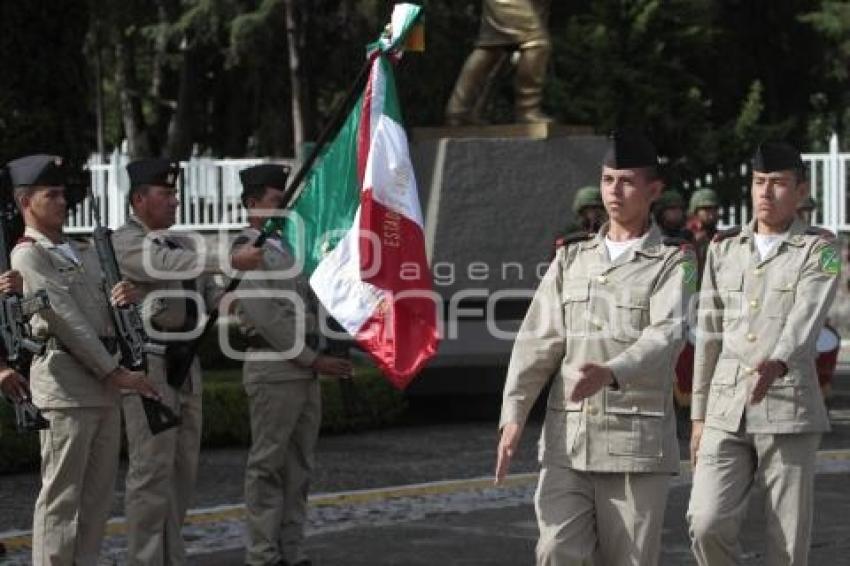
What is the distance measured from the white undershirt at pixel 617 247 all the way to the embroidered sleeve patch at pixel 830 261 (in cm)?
95

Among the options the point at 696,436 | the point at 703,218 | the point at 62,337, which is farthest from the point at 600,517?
the point at 703,218

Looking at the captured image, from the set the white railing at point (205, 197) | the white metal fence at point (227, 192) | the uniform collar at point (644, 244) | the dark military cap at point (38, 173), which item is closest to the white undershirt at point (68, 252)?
the dark military cap at point (38, 173)

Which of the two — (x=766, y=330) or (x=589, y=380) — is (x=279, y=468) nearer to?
(x=766, y=330)

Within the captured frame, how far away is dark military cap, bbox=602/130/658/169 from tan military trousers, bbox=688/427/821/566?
1143mm

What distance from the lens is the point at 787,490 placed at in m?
6.99

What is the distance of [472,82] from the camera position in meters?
15.6

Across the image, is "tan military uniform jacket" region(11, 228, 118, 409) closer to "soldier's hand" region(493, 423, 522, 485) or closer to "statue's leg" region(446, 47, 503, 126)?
"soldier's hand" region(493, 423, 522, 485)

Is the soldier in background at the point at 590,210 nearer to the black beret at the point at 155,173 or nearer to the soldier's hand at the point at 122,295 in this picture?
the black beret at the point at 155,173

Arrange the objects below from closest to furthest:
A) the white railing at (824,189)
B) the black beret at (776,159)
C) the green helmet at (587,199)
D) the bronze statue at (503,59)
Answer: the black beret at (776,159) → the green helmet at (587,199) → the bronze statue at (503,59) → the white railing at (824,189)

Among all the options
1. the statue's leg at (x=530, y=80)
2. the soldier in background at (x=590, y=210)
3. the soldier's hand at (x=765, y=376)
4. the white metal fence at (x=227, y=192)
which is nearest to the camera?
the soldier's hand at (x=765, y=376)

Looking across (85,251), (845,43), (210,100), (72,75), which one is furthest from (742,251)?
(210,100)

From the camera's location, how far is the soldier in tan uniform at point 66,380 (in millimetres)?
7598

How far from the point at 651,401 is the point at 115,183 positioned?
2093cm

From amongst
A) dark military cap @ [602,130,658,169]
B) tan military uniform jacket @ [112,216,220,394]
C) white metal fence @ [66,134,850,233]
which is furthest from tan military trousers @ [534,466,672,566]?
white metal fence @ [66,134,850,233]
